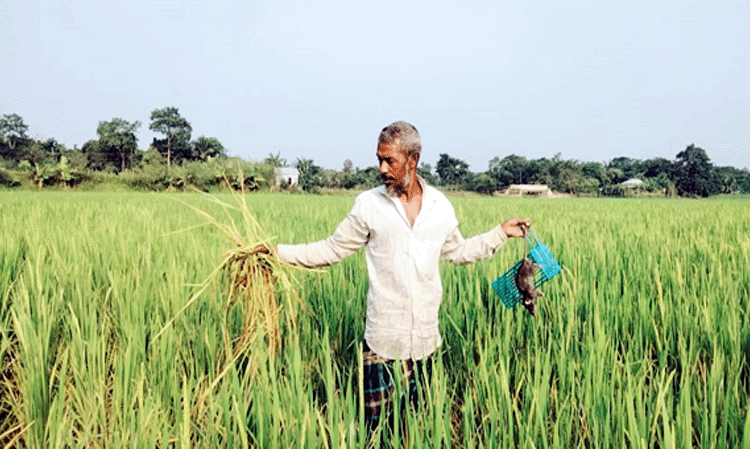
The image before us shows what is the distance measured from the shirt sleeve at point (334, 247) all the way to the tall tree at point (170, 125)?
49247 mm

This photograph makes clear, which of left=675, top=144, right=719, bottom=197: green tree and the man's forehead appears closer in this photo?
the man's forehead

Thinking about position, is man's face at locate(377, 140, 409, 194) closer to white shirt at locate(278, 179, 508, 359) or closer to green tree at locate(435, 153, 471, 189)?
white shirt at locate(278, 179, 508, 359)

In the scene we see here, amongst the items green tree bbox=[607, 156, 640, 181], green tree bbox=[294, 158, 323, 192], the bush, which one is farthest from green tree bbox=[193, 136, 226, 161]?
green tree bbox=[607, 156, 640, 181]

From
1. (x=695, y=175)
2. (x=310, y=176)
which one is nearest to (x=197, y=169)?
(x=310, y=176)

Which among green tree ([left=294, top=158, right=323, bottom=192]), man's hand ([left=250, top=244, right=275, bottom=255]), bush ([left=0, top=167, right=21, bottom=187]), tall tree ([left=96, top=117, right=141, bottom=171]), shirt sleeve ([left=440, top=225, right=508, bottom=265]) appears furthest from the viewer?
tall tree ([left=96, top=117, right=141, bottom=171])

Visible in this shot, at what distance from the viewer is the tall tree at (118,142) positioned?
43.8 metres

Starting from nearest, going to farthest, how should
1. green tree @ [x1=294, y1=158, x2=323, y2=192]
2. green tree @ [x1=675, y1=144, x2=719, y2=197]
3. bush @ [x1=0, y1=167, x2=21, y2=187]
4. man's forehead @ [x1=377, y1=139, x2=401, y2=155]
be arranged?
1. man's forehead @ [x1=377, y1=139, x2=401, y2=155]
2. bush @ [x1=0, y1=167, x2=21, y2=187]
3. green tree @ [x1=294, y1=158, x2=323, y2=192]
4. green tree @ [x1=675, y1=144, x2=719, y2=197]

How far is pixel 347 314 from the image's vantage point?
226 cm

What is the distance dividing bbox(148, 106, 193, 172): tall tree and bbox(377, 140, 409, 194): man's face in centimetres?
4947

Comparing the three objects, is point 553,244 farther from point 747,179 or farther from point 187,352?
point 747,179

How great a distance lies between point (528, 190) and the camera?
5097 cm

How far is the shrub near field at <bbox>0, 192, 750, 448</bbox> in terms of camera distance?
1.29 meters

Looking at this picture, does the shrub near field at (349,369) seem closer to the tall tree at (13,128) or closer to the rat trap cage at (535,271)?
the rat trap cage at (535,271)

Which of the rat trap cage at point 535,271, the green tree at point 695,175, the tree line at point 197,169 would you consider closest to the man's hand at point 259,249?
the rat trap cage at point 535,271
